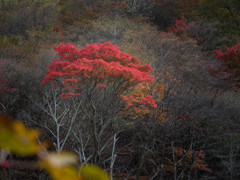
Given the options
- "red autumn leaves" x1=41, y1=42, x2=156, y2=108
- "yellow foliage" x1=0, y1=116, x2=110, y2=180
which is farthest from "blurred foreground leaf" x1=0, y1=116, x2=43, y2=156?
"red autumn leaves" x1=41, y1=42, x2=156, y2=108

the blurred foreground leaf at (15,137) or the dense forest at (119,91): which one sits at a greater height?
the blurred foreground leaf at (15,137)

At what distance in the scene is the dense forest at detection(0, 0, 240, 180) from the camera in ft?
19.0

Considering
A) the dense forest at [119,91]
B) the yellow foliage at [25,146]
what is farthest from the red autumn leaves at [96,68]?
the yellow foliage at [25,146]

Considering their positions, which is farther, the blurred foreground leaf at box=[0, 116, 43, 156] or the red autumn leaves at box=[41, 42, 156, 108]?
the red autumn leaves at box=[41, 42, 156, 108]

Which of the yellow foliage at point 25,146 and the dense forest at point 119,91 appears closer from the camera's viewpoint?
the yellow foliage at point 25,146

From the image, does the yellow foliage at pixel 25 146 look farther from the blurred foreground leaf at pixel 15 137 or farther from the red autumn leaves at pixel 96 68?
the red autumn leaves at pixel 96 68

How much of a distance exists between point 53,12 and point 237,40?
1559 cm

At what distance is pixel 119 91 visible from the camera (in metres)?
6.81

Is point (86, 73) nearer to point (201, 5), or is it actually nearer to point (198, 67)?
point (198, 67)

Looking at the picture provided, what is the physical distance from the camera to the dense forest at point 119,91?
5805 mm

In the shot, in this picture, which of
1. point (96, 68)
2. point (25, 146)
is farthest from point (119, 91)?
point (25, 146)

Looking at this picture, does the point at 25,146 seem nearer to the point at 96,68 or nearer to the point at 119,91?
the point at 96,68

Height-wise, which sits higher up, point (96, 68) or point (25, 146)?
point (25, 146)

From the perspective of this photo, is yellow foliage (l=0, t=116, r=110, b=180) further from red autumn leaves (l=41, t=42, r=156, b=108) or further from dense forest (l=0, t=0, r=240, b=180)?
red autumn leaves (l=41, t=42, r=156, b=108)
